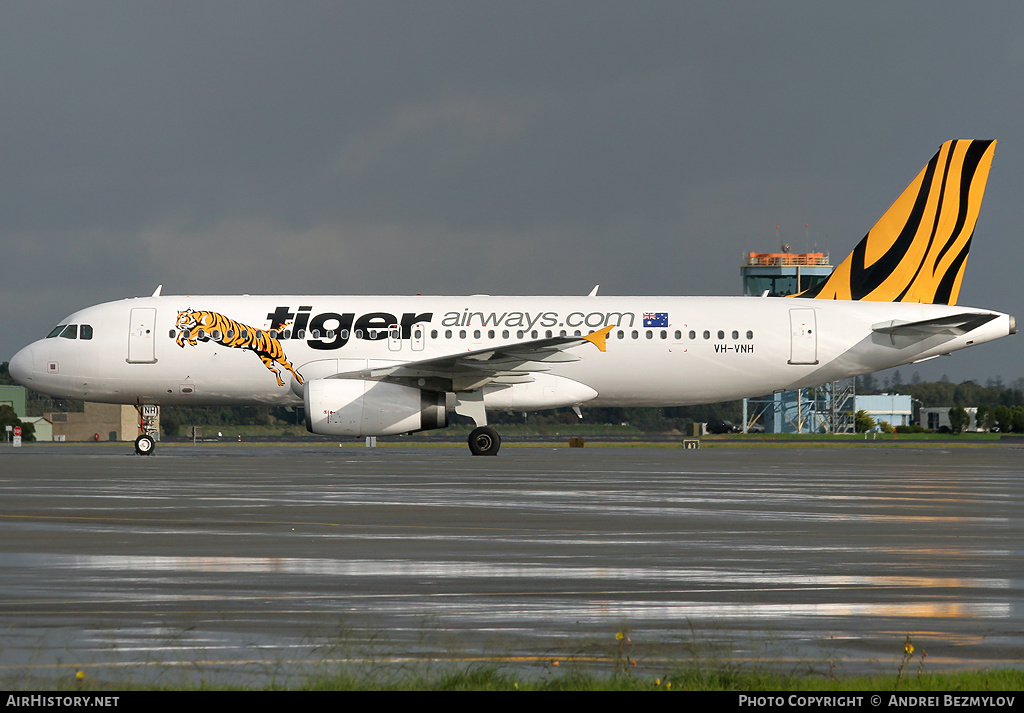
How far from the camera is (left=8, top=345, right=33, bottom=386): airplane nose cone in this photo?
36531 mm

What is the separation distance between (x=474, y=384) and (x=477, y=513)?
17.3 m

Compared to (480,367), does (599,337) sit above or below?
above

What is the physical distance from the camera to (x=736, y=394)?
3788 cm

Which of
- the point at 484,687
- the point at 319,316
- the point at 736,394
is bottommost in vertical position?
the point at 484,687

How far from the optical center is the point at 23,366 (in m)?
36.7

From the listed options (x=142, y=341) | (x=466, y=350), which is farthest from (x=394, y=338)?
(x=142, y=341)

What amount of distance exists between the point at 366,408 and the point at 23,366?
11.7 m

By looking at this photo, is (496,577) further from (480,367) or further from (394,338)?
(394,338)

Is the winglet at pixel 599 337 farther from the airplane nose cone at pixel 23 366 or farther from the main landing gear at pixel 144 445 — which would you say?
the airplane nose cone at pixel 23 366

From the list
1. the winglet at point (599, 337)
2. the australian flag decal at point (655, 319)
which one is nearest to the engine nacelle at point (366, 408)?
the winglet at point (599, 337)

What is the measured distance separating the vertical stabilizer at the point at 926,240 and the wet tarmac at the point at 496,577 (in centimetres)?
1725

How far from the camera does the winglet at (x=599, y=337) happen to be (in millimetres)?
35750
